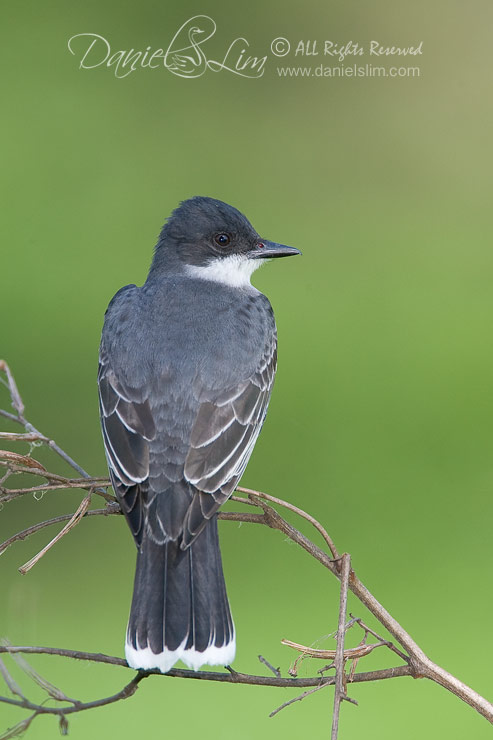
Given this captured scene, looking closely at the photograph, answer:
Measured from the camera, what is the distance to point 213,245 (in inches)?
175

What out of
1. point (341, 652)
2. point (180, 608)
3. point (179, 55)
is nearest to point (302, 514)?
point (341, 652)

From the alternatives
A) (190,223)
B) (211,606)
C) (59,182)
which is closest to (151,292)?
(190,223)

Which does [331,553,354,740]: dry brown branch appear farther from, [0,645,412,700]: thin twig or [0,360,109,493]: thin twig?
[0,360,109,493]: thin twig

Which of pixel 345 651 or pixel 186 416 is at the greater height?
pixel 186 416

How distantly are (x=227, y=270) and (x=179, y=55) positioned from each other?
427 cm

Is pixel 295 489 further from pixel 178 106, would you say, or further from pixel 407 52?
pixel 407 52

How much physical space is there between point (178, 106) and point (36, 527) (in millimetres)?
6592

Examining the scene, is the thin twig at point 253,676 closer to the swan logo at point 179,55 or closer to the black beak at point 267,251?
the black beak at point 267,251

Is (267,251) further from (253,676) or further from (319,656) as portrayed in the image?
(253,676)

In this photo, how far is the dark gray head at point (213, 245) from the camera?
4.43 metres

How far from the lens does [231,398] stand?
3576 mm
